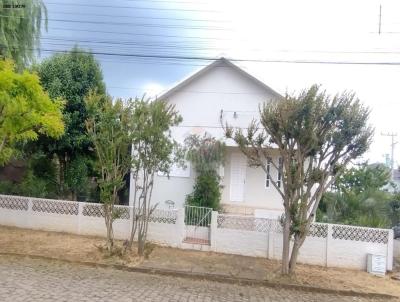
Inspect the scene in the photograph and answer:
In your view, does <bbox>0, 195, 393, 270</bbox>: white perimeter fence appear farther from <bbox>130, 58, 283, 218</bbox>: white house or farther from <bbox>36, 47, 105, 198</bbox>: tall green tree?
<bbox>130, 58, 283, 218</bbox>: white house

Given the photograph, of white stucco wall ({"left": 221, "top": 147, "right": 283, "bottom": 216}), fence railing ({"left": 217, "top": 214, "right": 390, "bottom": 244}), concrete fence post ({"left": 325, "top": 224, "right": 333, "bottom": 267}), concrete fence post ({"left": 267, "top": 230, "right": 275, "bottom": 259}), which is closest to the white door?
white stucco wall ({"left": 221, "top": 147, "right": 283, "bottom": 216})

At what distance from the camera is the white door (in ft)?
52.7

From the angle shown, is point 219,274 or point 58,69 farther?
point 58,69

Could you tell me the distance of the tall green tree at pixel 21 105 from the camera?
31.5ft

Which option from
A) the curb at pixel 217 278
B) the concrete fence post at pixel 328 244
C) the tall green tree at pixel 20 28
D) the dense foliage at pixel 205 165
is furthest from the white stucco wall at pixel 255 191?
the tall green tree at pixel 20 28

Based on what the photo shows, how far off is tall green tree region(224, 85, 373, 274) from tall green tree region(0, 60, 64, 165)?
4.77m

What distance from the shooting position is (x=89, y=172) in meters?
16.0

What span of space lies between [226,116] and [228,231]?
225 inches

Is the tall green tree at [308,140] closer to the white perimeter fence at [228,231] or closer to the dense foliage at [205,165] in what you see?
the white perimeter fence at [228,231]

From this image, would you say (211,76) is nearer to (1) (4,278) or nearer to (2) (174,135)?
(2) (174,135)

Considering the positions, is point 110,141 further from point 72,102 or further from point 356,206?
point 356,206

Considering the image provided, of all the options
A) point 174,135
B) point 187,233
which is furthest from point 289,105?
point 174,135

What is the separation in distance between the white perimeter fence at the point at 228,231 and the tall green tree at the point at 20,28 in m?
4.90

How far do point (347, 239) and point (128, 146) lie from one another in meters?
6.02
